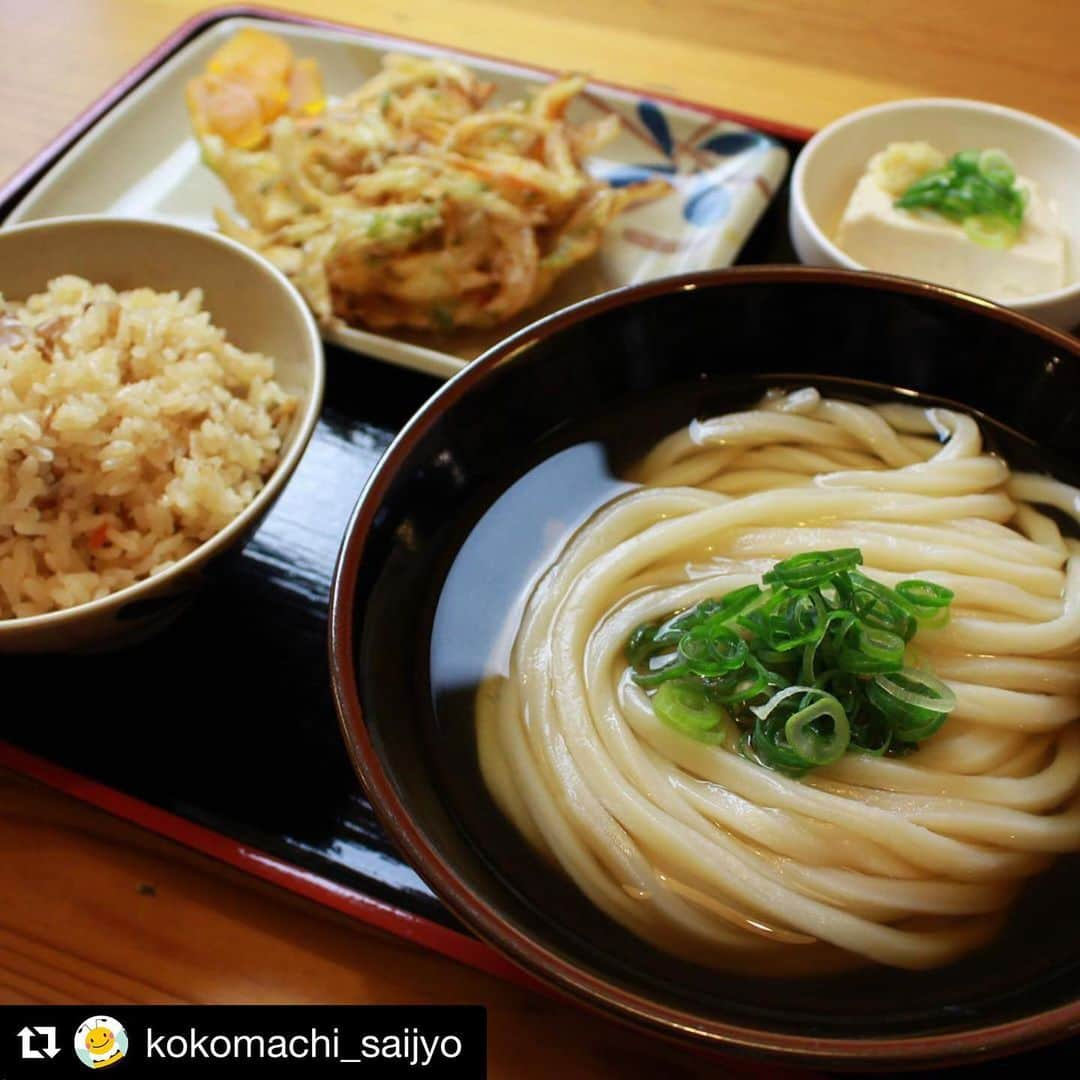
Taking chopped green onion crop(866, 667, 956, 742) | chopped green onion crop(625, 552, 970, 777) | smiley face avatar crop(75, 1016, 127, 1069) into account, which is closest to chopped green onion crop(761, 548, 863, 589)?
chopped green onion crop(625, 552, 970, 777)

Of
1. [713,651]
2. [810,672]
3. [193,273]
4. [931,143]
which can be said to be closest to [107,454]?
[193,273]

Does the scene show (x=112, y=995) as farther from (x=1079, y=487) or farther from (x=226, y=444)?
(x=1079, y=487)

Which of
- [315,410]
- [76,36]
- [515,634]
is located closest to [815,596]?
[515,634]

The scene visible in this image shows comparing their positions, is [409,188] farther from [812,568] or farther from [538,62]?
[812,568]

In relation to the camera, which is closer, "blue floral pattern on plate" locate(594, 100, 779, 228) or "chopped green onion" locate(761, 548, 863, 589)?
"chopped green onion" locate(761, 548, 863, 589)

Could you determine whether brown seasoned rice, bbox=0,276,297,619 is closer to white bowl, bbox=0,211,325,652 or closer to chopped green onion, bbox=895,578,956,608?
white bowl, bbox=0,211,325,652

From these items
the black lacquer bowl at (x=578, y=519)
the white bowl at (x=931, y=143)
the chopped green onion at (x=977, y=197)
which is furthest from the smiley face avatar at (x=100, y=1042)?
the chopped green onion at (x=977, y=197)

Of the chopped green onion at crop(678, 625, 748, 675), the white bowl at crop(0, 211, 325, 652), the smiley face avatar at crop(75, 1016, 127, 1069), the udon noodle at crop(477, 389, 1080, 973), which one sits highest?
the white bowl at crop(0, 211, 325, 652)

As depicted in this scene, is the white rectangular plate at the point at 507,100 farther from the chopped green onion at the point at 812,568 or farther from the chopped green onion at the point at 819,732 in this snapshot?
the chopped green onion at the point at 819,732
